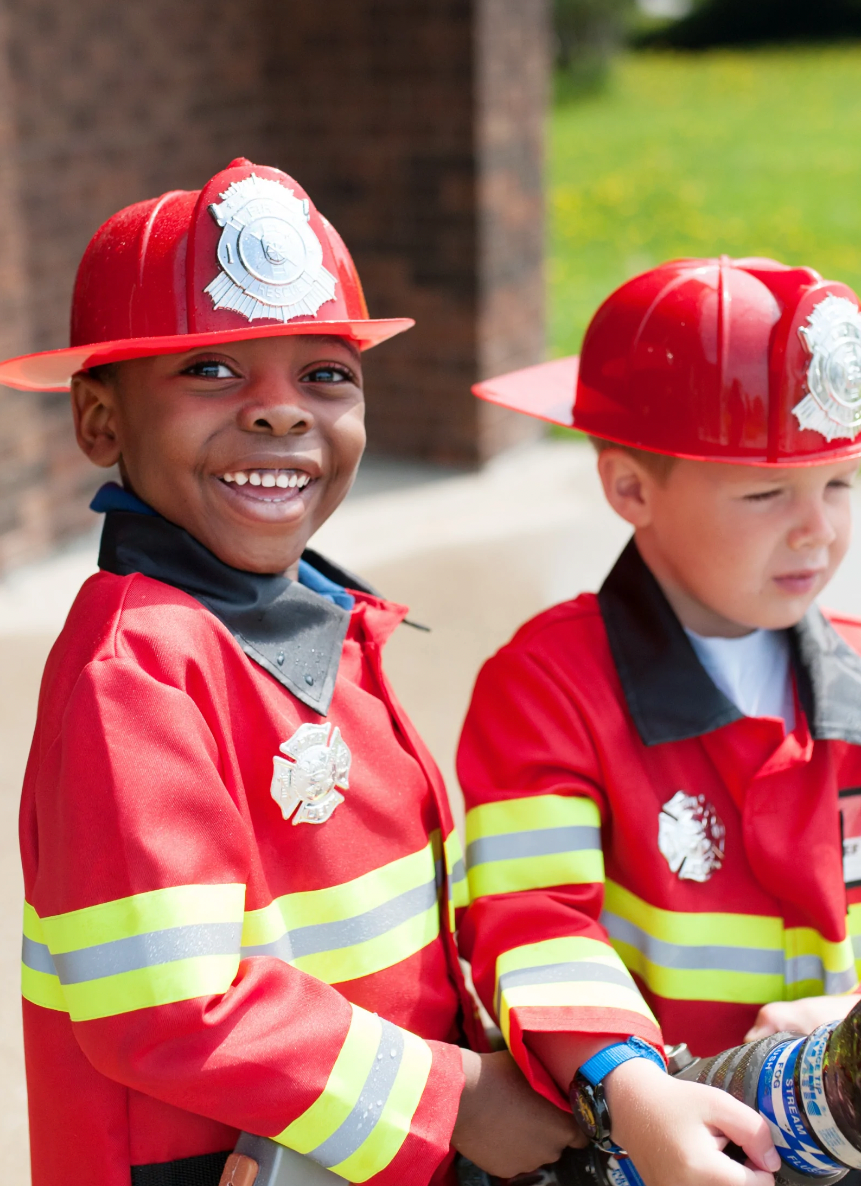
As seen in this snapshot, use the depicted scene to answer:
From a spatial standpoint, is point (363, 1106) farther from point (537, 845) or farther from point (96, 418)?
point (96, 418)

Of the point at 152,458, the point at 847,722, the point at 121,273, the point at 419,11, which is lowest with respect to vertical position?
the point at 847,722

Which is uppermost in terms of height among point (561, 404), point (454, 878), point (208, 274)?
point (208, 274)

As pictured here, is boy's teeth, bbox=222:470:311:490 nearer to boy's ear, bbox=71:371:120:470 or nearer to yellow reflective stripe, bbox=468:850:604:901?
boy's ear, bbox=71:371:120:470

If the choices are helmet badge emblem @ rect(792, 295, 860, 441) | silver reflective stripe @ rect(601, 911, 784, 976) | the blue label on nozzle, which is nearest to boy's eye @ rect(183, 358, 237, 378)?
helmet badge emblem @ rect(792, 295, 860, 441)

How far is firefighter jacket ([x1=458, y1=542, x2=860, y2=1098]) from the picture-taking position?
192 cm

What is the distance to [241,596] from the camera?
1.76m

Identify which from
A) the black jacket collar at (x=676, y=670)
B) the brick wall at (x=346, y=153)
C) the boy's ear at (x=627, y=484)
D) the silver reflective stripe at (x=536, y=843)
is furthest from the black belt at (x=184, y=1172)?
the brick wall at (x=346, y=153)

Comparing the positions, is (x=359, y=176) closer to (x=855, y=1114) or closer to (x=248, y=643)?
(x=248, y=643)

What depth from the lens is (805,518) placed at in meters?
1.96

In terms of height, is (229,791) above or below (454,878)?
above

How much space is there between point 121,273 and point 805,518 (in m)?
0.99

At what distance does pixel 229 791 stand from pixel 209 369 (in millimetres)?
Answer: 525

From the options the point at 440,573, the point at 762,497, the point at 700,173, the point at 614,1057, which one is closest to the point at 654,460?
the point at 762,497

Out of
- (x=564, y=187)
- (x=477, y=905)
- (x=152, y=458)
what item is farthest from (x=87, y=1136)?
(x=564, y=187)
